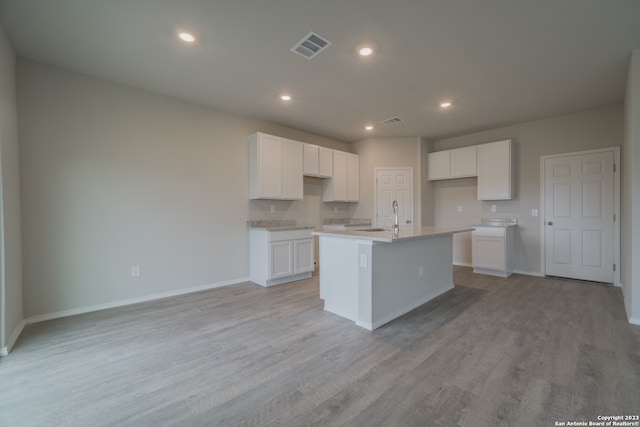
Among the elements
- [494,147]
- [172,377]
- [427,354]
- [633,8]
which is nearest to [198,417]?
[172,377]

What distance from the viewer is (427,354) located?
2.21 m

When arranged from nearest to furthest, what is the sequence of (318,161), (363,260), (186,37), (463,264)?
(186,37) → (363,260) → (318,161) → (463,264)

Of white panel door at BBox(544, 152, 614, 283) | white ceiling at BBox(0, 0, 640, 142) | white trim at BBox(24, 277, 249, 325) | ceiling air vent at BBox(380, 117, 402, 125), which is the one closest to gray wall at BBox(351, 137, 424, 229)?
ceiling air vent at BBox(380, 117, 402, 125)

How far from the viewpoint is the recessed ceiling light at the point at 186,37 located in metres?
2.42

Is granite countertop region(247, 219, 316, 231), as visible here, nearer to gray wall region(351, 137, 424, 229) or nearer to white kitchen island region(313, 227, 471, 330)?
white kitchen island region(313, 227, 471, 330)

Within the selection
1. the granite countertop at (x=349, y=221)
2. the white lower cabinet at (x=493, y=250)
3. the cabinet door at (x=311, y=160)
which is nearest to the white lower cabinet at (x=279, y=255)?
the cabinet door at (x=311, y=160)

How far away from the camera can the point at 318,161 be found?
523cm

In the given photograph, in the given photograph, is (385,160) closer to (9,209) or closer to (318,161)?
(318,161)

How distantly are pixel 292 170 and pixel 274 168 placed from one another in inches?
14.9

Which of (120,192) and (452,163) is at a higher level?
(452,163)

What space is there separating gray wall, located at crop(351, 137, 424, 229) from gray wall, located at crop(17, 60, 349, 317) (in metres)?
2.67

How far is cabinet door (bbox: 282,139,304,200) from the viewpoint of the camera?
4.67 m

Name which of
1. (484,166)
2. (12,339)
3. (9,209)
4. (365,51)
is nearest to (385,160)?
(484,166)

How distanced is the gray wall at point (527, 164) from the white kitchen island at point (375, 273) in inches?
100
